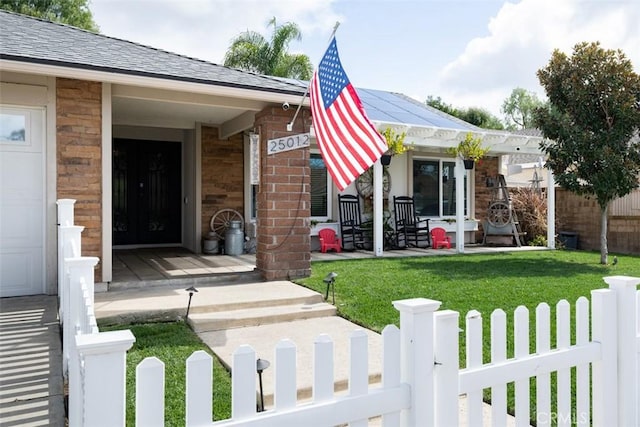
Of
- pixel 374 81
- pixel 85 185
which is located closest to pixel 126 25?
pixel 374 81

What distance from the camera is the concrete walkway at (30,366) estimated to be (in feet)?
8.88

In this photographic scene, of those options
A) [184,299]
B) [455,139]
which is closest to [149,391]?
[184,299]

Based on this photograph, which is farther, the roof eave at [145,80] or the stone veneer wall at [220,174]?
the stone veneer wall at [220,174]

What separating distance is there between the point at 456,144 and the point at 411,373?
9.68 meters

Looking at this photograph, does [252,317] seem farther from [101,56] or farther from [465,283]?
[101,56]

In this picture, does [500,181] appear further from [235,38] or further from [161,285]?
[235,38]

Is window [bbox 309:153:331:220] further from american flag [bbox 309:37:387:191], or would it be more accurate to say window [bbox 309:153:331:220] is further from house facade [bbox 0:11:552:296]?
american flag [bbox 309:37:387:191]

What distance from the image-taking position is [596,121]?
355 inches

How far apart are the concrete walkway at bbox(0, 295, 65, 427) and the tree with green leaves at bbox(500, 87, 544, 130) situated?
3997 centimetres

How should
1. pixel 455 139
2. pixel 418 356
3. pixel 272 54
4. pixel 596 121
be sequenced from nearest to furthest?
pixel 418 356
pixel 596 121
pixel 455 139
pixel 272 54

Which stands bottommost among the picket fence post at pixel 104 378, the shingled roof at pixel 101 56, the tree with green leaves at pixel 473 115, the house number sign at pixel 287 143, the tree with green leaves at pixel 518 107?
the picket fence post at pixel 104 378

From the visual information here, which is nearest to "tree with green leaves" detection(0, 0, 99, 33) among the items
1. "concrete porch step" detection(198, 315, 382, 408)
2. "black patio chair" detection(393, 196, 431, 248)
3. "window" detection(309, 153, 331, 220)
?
"window" detection(309, 153, 331, 220)

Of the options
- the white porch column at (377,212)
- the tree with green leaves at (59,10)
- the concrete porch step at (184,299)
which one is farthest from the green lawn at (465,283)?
the tree with green leaves at (59,10)

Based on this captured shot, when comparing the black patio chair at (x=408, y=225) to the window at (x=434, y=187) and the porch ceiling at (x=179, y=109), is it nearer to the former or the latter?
the window at (x=434, y=187)
